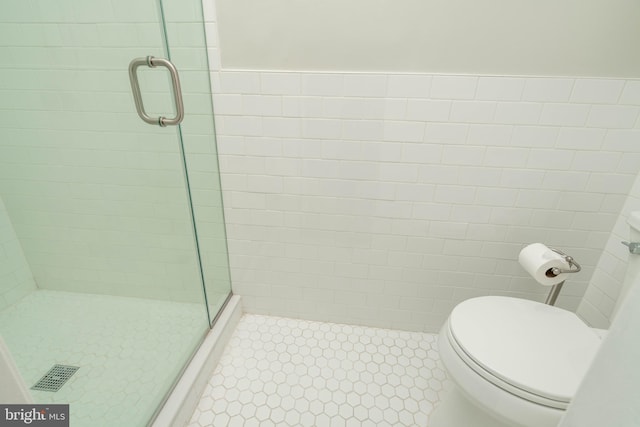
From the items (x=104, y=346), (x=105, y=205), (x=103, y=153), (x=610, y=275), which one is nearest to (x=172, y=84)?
(x=103, y=153)

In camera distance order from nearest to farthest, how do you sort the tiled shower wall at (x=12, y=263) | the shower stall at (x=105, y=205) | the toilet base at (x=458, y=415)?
the toilet base at (x=458, y=415), the shower stall at (x=105, y=205), the tiled shower wall at (x=12, y=263)

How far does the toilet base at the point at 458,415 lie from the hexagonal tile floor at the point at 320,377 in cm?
9

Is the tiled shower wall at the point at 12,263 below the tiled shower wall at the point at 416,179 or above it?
below

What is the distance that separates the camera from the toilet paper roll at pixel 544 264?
3.42 ft

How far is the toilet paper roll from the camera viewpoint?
41.0 inches

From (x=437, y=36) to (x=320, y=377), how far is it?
1.36 meters

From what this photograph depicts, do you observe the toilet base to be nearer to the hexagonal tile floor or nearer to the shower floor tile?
the hexagonal tile floor

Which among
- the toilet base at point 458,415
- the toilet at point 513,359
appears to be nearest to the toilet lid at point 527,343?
the toilet at point 513,359

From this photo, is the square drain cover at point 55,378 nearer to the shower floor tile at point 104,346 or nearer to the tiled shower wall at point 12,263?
the shower floor tile at point 104,346

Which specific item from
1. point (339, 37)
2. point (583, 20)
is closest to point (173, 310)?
point (339, 37)

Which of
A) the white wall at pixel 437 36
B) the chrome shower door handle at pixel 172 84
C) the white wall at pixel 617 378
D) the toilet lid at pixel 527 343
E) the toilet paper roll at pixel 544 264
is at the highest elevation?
the white wall at pixel 437 36

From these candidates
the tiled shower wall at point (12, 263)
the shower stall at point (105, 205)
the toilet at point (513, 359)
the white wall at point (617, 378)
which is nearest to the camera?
the white wall at point (617, 378)

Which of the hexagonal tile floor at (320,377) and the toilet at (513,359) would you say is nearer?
the toilet at (513,359)

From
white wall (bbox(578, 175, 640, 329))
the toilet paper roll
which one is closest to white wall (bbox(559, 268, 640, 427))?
the toilet paper roll
